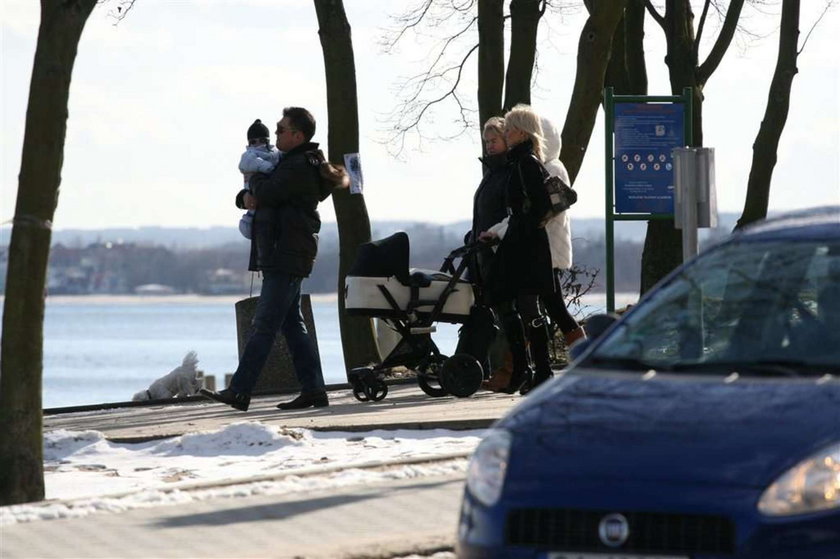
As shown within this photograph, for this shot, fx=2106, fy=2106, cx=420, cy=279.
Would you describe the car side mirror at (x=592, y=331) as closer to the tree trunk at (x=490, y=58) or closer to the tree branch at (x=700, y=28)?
the tree trunk at (x=490, y=58)

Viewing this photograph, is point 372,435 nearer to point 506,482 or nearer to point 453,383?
point 453,383

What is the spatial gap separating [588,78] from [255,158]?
23.0 feet

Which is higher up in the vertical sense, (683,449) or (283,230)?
(283,230)

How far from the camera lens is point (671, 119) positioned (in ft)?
60.7

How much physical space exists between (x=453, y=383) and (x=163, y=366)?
311 feet

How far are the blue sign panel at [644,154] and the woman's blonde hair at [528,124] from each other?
393cm

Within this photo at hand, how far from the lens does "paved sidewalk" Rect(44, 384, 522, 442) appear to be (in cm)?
1306

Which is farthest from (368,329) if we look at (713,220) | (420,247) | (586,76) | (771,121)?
(420,247)

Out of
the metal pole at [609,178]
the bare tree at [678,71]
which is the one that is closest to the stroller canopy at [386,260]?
the metal pole at [609,178]

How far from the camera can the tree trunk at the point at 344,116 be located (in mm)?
21172

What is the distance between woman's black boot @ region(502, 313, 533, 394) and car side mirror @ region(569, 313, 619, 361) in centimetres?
658

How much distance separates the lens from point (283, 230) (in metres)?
14.5

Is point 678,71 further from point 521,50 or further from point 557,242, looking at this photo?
point 557,242

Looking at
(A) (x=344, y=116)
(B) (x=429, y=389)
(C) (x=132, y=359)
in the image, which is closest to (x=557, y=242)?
(B) (x=429, y=389)
